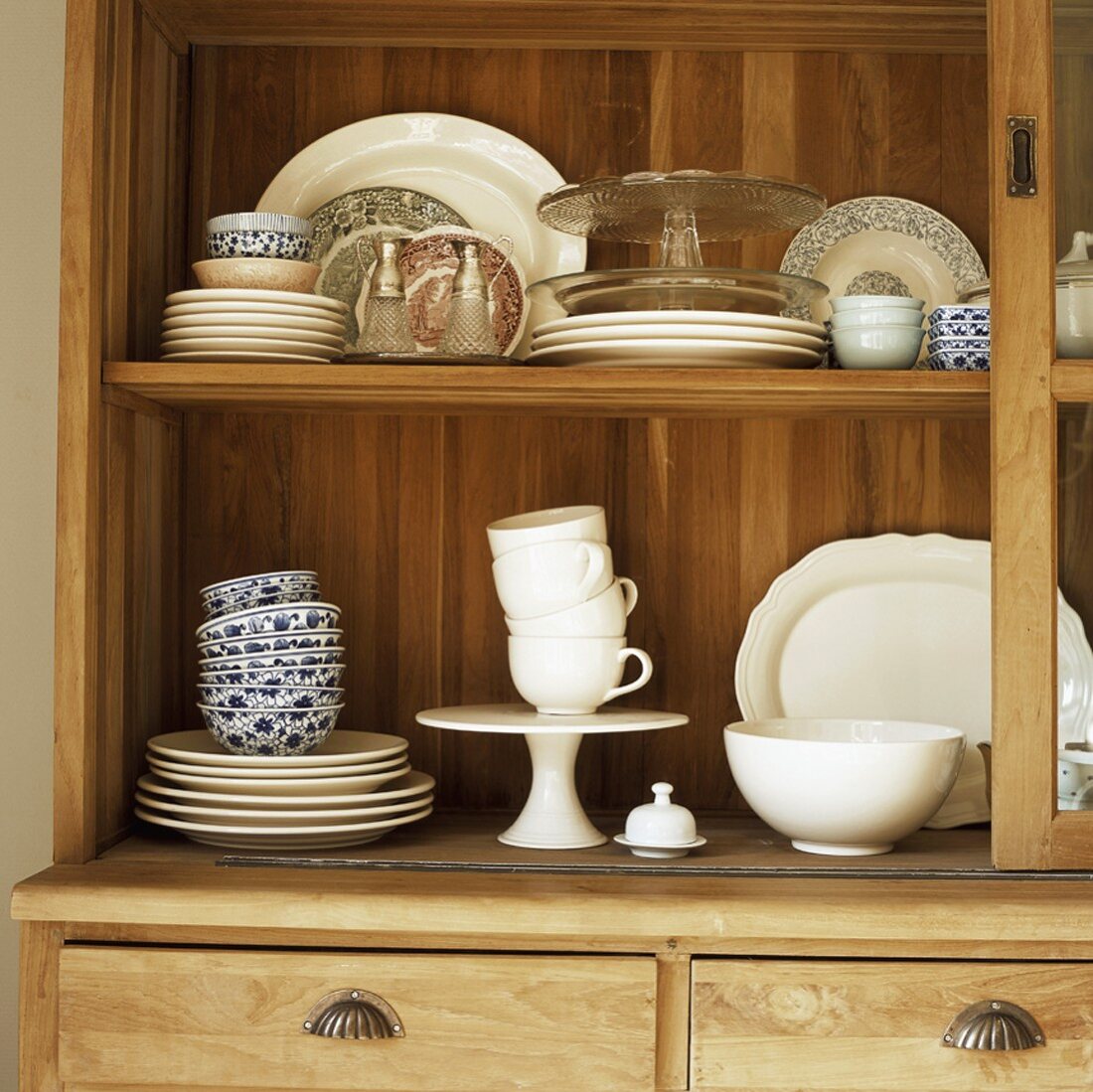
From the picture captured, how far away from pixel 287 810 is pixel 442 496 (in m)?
0.46

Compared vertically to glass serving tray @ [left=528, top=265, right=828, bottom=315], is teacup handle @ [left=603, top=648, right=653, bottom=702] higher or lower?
lower

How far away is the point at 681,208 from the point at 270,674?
0.66m

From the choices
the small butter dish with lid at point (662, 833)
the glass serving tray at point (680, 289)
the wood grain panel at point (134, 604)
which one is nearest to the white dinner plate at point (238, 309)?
the wood grain panel at point (134, 604)

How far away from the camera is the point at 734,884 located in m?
1.24

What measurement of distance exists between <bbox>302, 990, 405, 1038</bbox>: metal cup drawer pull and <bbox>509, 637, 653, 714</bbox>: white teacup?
367mm

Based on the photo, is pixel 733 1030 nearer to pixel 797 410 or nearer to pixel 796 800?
pixel 796 800

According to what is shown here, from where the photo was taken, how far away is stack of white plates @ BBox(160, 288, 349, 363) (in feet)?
4.48

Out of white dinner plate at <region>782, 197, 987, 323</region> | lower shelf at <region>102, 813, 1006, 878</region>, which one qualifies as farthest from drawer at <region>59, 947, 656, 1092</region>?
white dinner plate at <region>782, 197, 987, 323</region>

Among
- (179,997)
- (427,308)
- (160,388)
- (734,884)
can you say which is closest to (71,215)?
(160,388)

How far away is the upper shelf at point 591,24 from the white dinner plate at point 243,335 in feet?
1.31

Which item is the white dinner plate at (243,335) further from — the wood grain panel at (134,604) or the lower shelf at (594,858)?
the lower shelf at (594,858)

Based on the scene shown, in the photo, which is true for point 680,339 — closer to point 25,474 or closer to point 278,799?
point 278,799

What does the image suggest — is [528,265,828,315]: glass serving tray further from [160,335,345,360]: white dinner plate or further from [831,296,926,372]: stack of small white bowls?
[160,335,345,360]: white dinner plate

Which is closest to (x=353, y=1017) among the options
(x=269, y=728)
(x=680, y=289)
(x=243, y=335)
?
(x=269, y=728)
